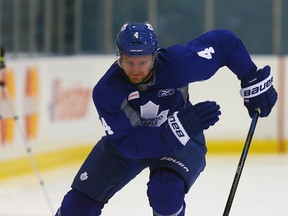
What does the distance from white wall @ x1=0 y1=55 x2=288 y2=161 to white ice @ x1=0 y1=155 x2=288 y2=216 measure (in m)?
0.39

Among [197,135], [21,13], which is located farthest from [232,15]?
[197,135]

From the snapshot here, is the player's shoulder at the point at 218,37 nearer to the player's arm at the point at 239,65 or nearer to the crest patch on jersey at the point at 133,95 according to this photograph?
the player's arm at the point at 239,65

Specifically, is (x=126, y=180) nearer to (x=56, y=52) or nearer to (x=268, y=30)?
(x=56, y=52)

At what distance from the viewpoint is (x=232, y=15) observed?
1056 cm

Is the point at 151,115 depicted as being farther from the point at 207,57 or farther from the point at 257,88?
the point at 257,88

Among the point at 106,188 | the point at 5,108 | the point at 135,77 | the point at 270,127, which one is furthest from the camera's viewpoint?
the point at 270,127

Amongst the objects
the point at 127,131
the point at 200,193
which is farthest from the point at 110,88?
the point at 200,193

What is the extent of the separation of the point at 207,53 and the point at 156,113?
37cm

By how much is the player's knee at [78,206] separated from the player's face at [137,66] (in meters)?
0.68

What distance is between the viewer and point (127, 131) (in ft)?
13.6

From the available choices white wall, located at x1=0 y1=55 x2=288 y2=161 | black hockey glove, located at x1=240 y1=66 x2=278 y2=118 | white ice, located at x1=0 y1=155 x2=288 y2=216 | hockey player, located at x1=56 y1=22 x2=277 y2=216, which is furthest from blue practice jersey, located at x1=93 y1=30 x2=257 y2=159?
white wall, located at x1=0 y1=55 x2=288 y2=161

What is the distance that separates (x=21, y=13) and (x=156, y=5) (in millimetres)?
2025

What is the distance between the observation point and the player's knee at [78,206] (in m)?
4.29

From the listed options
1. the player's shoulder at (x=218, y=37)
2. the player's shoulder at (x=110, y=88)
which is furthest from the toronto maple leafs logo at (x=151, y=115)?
the player's shoulder at (x=218, y=37)
